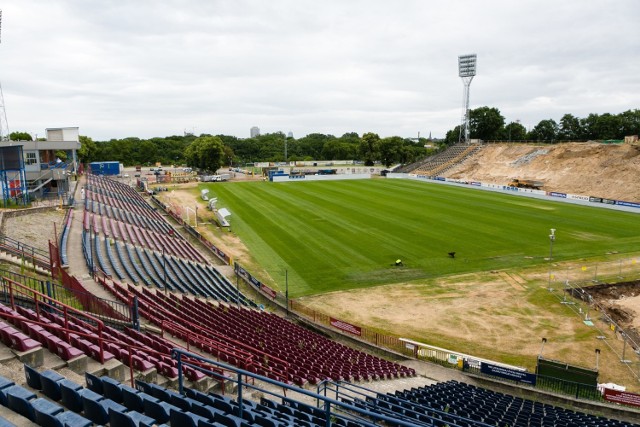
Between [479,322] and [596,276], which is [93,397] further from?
[596,276]

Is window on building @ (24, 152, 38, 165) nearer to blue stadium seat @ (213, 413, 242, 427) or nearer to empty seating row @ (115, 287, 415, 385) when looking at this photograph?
Answer: empty seating row @ (115, 287, 415, 385)

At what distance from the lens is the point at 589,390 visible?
1850 cm

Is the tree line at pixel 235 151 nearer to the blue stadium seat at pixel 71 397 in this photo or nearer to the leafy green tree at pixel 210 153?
the leafy green tree at pixel 210 153

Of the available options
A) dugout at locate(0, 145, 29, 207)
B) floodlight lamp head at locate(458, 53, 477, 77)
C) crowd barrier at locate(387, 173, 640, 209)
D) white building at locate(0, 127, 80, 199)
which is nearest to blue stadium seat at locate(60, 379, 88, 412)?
dugout at locate(0, 145, 29, 207)

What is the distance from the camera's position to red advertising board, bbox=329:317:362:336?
944 inches

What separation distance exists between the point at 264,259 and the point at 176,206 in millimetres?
33976

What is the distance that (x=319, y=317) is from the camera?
26.2 m

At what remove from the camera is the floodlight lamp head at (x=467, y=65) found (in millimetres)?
115938

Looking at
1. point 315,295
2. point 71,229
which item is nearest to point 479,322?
point 315,295

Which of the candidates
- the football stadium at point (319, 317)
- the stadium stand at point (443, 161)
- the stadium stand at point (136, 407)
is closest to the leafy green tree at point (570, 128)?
the stadium stand at point (443, 161)

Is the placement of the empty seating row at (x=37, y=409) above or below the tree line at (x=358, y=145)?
below

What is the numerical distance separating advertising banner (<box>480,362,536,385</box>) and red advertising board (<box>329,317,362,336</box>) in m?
6.69

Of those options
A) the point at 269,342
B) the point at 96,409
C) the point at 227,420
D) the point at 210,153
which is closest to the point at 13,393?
the point at 96,409

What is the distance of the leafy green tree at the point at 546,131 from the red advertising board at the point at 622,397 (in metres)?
122
